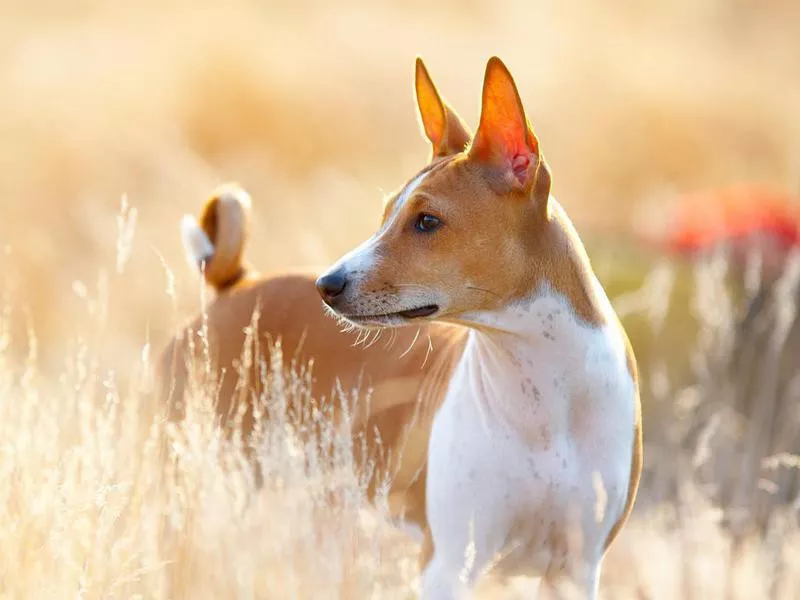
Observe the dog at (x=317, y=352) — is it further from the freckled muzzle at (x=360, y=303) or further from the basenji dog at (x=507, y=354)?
the freckled muzzle at (x=360, y=303)

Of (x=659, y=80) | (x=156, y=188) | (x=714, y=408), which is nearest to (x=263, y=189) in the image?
(x=156, y=188)

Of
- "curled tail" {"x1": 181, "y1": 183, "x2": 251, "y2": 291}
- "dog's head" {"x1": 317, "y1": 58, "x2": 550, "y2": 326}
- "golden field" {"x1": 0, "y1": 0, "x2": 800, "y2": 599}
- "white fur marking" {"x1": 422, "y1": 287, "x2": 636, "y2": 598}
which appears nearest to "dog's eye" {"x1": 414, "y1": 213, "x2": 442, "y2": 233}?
"dog's head" {"x1": 317, "y1": 58, "x2": 550, "y2": 326}

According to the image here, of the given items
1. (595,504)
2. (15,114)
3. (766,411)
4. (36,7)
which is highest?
(36,7)

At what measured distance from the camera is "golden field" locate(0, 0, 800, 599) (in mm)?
3170

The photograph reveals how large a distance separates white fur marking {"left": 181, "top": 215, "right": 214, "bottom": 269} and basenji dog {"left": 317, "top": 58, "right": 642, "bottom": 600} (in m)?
1.29

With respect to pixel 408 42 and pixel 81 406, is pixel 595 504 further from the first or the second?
pixel 408 42

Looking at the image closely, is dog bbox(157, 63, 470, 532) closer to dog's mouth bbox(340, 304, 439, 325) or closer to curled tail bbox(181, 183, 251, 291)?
curled tail bbox(181, 183, 251, 291)

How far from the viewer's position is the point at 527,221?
325 centimetres

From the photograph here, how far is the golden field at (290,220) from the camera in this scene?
10.4ft

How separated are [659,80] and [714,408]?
273 inches

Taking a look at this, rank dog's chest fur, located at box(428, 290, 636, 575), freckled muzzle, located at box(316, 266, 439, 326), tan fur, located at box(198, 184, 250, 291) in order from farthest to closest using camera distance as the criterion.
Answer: tan fur, located at box(198, 184, 250, 291) → dog's chest fur, located at box(428, 290, 636, 575) → freckled muzzle, located at box(316, 266, 439, 326)

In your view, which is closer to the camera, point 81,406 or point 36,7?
point 81,406

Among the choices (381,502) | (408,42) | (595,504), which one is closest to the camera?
(381,502)

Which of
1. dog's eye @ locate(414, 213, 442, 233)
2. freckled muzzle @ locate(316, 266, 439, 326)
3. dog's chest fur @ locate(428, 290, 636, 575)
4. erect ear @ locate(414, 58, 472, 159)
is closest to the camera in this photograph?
freckled muzzle @ locate(316, 266, 439, 326)
